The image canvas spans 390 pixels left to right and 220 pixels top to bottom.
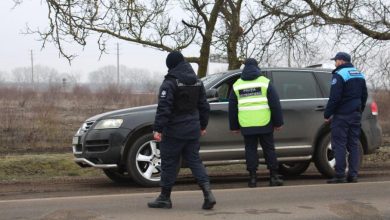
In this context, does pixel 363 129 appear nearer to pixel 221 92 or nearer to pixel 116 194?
pixel 221 92

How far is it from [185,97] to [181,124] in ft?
1.00

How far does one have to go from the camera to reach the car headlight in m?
8.23

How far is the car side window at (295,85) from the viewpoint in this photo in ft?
29.7

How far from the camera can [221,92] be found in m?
8.83

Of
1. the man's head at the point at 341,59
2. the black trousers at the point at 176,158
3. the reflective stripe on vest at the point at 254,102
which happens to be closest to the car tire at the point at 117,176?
the reflective stripe on vest at the point at 254,102

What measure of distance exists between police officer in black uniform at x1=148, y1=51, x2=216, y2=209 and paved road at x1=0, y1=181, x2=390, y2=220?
34 centimetres

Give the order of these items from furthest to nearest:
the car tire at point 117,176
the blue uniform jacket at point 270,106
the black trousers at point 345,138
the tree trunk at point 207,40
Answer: the tree trunk at point 207,40 → the car tire at point 117,176 → the black trousers at point 345,138 → the blue uniform jacket at point 270,106

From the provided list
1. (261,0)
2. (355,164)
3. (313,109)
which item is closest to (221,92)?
(313,109)

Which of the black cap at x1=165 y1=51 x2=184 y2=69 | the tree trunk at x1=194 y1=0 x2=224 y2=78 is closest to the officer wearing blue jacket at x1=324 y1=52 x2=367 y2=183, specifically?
the black cap at x1=165 y1=51 x2=184 y2=69

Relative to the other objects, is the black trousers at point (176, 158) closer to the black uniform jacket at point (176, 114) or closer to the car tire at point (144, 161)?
the black uniform jacket at point (176, 114)

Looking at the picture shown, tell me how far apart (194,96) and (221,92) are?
2394 mm

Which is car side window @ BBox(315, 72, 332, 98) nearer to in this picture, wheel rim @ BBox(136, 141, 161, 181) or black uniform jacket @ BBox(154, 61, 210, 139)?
wheel rim @ BBox(136, 141, 161, 181)

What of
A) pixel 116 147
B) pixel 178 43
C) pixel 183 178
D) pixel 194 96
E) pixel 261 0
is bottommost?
pixel 183 178

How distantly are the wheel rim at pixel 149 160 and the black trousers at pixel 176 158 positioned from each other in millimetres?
1739
